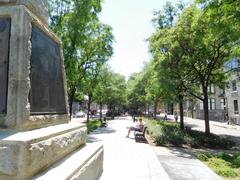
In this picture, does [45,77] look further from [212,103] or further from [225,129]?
[212,103]

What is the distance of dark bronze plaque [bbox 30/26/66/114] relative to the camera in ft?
13.6

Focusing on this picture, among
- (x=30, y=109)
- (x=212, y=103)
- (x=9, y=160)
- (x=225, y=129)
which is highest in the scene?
(x=212, y=103)

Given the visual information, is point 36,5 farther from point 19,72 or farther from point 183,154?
point 183,154

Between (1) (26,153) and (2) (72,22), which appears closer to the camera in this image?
(1) (26,153)

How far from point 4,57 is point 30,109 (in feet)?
2.86

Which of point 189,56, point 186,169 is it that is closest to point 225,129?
point 189,56

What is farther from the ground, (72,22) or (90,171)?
Answer: (72,22)

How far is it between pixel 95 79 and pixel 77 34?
35.3 ft

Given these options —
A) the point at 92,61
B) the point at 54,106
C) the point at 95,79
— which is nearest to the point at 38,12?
the point at 54,106

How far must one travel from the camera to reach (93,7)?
17.0 m

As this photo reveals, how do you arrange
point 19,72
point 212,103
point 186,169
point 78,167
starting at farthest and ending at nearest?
1. point 212,103
2. point 186,169
3. point 78,167
4. point 19,72

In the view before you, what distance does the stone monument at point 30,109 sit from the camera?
3064 mm

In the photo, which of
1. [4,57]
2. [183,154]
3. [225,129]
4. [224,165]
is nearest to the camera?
[4,57]

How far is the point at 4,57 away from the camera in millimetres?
3803
